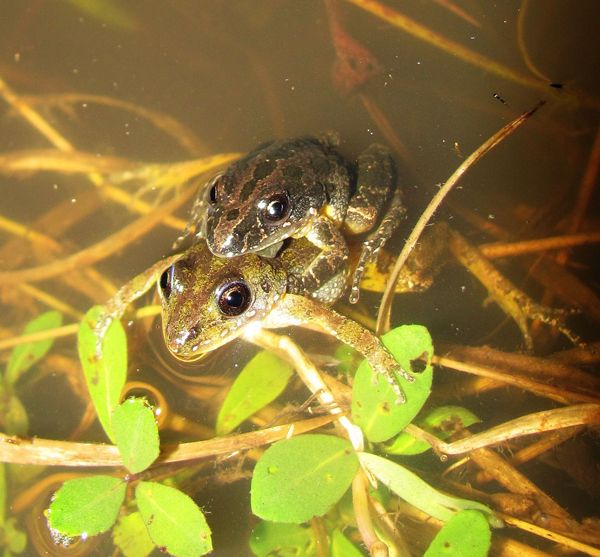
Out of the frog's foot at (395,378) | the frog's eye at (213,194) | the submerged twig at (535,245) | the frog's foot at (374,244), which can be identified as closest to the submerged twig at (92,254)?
the frog's eye at (213,194)

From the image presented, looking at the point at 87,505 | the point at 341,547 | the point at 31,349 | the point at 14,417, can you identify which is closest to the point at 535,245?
the point at 341,547

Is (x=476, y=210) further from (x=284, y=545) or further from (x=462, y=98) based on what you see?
(x=284, y=545)

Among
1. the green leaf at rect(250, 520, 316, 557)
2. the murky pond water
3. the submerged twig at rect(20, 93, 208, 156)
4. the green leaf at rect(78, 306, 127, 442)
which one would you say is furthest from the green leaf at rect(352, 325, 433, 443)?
the submerged twig at rect(20, 93, 208, 156)

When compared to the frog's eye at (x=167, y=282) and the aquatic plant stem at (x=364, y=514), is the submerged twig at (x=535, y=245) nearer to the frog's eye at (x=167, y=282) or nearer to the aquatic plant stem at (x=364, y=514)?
the aquatic plant stem at (x=364, y=514)

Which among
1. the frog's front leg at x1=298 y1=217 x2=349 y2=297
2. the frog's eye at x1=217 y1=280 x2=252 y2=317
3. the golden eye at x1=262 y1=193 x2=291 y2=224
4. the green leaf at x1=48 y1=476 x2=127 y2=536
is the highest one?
the golden eye at x1=262 y1=193 x2=291 y2=224

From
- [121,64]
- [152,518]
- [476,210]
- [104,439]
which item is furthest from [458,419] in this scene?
[121,64]

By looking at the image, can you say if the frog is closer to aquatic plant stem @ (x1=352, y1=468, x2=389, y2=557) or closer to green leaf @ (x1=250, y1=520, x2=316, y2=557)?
aquatic plant stem @ (x1=352, y1=468, x2=389, y2=557)
